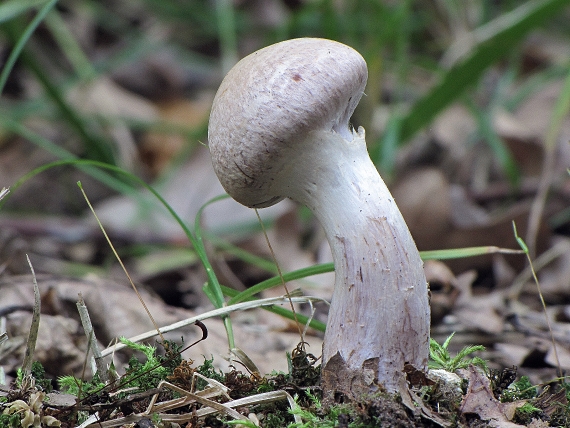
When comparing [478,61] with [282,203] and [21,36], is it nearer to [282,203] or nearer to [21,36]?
[282,203]

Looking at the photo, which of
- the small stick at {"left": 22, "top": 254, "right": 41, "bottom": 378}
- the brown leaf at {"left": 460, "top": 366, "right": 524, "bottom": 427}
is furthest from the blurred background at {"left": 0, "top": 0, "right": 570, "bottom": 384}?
the brown leaf at {"left": 460, "top": 366, "right": 524, "bottom": 427}

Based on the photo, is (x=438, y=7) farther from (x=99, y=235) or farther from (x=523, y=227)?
(x=99, y=235)

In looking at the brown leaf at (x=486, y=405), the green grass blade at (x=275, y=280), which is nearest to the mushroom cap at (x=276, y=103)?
the green grass blade at (x=275, y=280)

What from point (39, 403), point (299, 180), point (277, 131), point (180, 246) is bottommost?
point (180, 246)

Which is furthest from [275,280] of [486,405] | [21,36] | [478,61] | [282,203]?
[282,203]

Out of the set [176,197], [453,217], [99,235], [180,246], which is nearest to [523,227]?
[453,217]

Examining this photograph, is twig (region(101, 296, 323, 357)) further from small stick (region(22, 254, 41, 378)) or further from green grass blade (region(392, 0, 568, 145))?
green grass blade (region(392, 0, 568, 145))
